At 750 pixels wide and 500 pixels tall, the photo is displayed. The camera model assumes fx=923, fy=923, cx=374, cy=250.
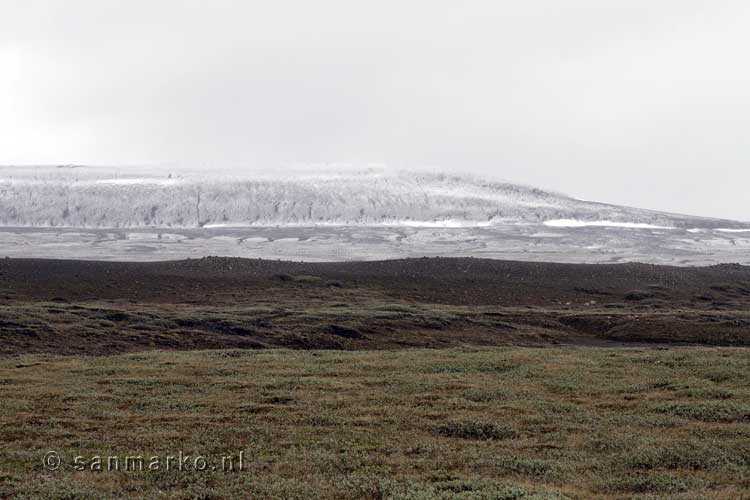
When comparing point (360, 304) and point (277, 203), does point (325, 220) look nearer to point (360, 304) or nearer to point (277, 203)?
point (277, 203)

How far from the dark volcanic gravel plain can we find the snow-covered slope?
3784 centimetres

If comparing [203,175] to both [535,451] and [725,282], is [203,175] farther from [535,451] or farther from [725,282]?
[535,451]

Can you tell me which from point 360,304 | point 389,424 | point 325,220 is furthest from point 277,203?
point 389,424

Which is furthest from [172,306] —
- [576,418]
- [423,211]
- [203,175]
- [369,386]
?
[203,175]

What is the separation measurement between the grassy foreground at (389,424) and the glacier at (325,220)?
4818cm

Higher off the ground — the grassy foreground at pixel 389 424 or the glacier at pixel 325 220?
the glacier at pixel 325 220

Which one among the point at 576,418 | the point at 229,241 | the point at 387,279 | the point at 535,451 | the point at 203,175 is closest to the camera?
the point at 535,451

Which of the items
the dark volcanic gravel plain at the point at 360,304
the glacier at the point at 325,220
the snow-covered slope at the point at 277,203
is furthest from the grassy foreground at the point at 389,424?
the snow-covered slope at the point at 277,203

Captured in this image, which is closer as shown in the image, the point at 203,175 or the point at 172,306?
the point at 172,306

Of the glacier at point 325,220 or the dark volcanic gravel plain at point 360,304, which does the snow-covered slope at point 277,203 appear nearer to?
the glacier at point 325,220

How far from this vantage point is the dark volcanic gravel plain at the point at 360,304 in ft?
107

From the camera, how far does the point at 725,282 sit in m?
55.8

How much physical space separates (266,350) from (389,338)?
6413 millimetres

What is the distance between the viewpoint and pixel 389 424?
→ 16.9 m
